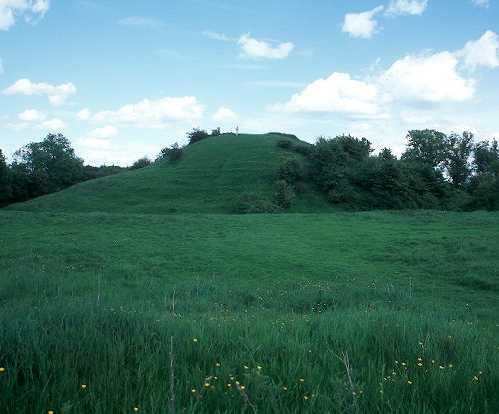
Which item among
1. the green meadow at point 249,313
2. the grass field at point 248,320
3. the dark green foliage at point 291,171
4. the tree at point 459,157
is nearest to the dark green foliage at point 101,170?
the dark green foliage at point 291,171

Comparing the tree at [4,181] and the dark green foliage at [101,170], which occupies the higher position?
the dark green foliage at [101,170]

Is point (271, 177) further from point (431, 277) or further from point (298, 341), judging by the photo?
point (298, 341)

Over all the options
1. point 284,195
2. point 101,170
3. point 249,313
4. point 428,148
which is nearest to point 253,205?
point 284,195

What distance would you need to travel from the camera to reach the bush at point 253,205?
48375 millimetres

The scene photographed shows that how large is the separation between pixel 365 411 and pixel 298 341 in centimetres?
170

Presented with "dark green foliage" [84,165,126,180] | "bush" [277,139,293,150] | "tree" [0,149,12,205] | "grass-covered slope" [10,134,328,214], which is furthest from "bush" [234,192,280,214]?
"dark green foliage" [84,165,126,180]

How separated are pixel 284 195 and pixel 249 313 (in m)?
45.4

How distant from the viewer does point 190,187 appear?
61.4 m

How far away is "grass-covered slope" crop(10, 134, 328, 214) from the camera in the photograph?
173ft

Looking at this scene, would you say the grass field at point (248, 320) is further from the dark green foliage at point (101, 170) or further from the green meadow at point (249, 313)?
the dark green foliage at point (101, 170)

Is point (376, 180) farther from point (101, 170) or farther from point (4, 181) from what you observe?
point (101, 170)

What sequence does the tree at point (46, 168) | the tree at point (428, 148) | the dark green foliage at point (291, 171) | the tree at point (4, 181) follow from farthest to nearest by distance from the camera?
1. the tree at point (428, 148)
2. the tree at point (46, 168)
3. the tree at point (4, 181)
4. the dark green foliage at point (291, 171)

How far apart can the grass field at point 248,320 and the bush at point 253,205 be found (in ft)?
64.9

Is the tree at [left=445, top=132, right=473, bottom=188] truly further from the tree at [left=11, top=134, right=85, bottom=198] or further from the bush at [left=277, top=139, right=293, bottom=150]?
the tree at [left=11, top=134, right=85, bottom=198]
